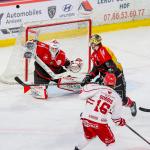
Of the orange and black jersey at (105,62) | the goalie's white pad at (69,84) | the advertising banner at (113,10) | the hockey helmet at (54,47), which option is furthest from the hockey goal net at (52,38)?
the advertising banner at (113,10)

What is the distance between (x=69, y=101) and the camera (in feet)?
22.5

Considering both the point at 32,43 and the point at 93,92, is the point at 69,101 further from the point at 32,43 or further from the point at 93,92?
the point at 93,92

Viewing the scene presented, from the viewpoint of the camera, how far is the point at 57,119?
6285 millimetres

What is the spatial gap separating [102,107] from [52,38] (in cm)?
270

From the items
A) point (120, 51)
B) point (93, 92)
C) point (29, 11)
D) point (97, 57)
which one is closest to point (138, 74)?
point (120, 51)

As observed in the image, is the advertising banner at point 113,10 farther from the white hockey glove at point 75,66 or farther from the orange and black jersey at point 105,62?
the orange and black jersey at point 105,62

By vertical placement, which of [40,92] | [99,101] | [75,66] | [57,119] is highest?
[99,101]

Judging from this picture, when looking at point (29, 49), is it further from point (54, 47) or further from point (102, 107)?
point (102, 107)

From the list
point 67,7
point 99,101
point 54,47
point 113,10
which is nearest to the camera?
point 99,101

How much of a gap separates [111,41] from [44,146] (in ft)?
13.5

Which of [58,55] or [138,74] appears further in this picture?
[138,74]

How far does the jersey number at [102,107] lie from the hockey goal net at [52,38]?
7.49 feet

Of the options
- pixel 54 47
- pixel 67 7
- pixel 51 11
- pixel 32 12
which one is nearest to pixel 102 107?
pixel 54 47

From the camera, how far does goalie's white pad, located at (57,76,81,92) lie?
22.8 feet
